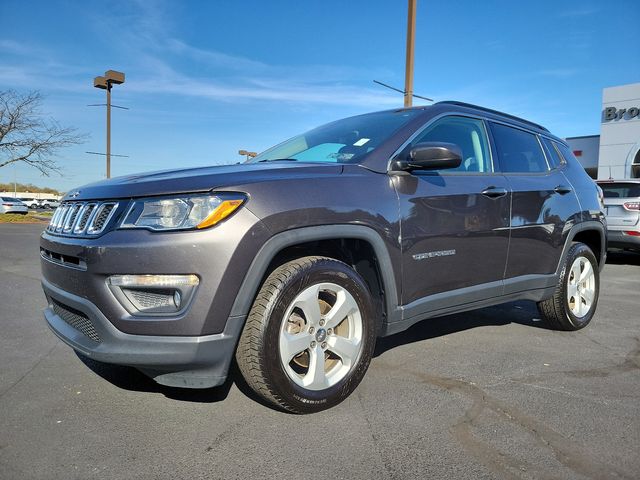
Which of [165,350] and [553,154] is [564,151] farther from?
[165,350]

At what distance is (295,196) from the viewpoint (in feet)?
8.43

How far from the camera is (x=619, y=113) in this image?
70.7 feet

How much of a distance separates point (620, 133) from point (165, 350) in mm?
24033

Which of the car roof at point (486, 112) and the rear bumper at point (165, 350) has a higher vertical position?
the car roof at point (486, 112)

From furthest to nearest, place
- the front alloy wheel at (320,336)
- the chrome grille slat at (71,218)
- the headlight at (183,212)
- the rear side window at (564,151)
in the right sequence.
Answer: the rear side window at (564,151), the chrome grille slat at (71,218), the front alloy wheel at (320,336), the headlight at (183,212)

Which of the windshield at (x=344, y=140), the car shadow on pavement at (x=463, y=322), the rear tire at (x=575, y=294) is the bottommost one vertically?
the car shadow on pavement at (x=463, y=322)

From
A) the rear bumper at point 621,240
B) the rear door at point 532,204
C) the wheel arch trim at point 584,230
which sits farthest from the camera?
the rear bumper at point 621,240

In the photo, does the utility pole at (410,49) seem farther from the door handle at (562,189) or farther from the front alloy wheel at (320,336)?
the front alloy wheel at (320,336)

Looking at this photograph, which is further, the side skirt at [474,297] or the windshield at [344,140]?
the windshield at [344,140]

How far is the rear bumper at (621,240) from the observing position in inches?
350

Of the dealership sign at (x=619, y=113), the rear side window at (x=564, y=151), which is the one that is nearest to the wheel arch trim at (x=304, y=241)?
the rear side window at (x=564, y=151)

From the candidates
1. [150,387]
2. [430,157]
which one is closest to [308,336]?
[150,387]

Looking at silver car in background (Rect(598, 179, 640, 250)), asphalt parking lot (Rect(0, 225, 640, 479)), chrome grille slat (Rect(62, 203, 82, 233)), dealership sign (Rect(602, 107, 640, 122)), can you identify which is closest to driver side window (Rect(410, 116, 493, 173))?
asphalt parking lot (Rect(0, 225, 640, 479))

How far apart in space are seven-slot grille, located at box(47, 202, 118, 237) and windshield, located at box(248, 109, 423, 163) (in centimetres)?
137
